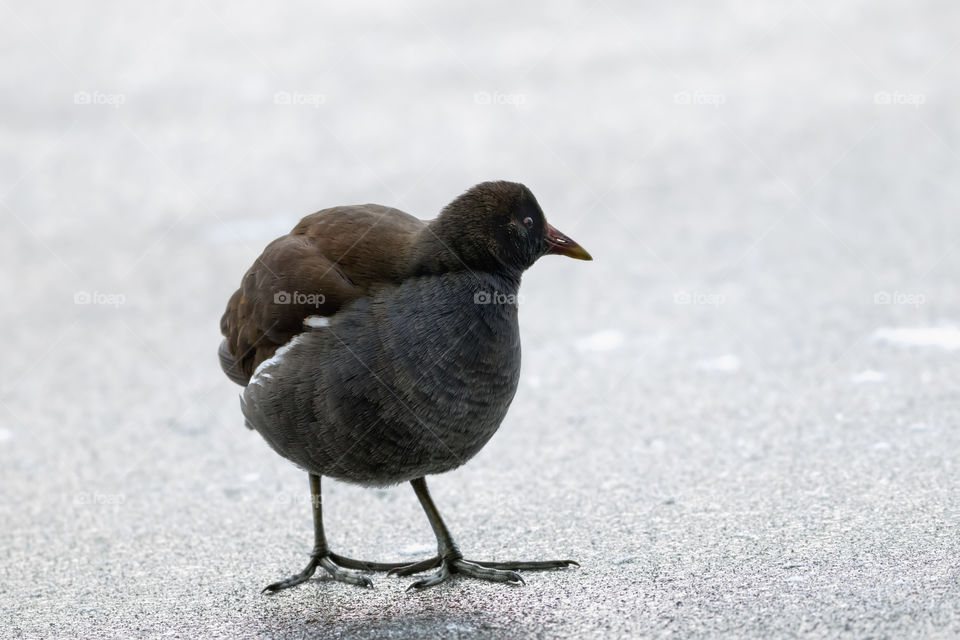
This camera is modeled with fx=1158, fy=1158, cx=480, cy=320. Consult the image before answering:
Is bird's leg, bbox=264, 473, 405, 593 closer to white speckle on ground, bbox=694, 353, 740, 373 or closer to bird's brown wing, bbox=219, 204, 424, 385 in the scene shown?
bird's brown wing, bbox=219, 204, 424, 385

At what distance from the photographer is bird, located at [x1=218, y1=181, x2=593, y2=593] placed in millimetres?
3385

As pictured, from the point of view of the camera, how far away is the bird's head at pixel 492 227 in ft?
11.6

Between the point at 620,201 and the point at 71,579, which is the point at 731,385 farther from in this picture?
the point at 71,579

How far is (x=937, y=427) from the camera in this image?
14.6 ft

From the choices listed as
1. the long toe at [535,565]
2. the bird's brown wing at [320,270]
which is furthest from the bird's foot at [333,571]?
the bird's brown wing at [320,270]

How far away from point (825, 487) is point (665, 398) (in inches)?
45.8

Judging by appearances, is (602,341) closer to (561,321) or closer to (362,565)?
(561,321)

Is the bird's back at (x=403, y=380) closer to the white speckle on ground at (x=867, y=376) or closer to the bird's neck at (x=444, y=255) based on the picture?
the bird's neck at (x=444, y=255)

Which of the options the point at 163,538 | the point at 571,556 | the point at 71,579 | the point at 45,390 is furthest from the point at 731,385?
the point at 45,390

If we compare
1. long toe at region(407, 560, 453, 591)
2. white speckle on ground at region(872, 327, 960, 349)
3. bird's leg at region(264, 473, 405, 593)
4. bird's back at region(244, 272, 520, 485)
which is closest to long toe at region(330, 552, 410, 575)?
bird's leg at region(264, 473, 405, 593)

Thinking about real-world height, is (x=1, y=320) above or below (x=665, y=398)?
above

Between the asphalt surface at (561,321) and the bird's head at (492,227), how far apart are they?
1003mm

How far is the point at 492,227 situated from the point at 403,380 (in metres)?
0.57

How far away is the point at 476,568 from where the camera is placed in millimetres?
3711
